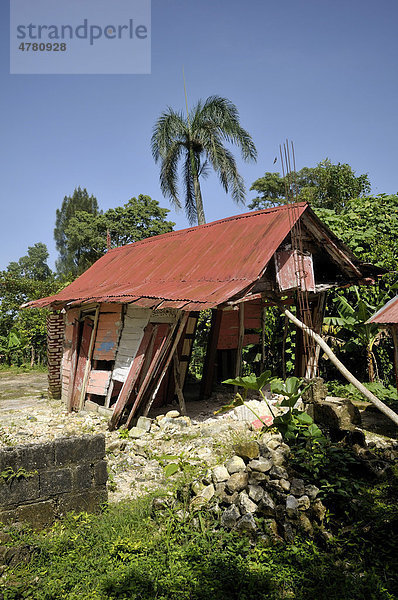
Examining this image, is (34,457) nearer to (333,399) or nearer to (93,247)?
(333,399)

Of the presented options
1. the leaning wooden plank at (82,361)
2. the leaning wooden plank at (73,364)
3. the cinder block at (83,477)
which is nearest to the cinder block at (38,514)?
the cinder block at (83,477)

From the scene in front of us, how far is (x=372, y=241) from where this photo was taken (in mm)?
11977

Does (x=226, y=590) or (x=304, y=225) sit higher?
(x=304, y=225)

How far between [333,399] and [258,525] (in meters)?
3.42

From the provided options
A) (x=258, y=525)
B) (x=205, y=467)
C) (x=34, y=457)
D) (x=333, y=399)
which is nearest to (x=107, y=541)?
(x=34, y=457)

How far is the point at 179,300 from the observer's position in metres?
7.42

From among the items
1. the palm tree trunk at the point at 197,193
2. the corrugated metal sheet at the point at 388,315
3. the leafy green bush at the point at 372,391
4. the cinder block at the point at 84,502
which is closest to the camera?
the cinder block at the point at 84,502

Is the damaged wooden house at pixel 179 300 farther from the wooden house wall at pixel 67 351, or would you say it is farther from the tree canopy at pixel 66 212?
the tree canopy at pixel 66 212

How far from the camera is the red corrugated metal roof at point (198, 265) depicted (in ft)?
25.1

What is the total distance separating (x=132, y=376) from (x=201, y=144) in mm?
15164

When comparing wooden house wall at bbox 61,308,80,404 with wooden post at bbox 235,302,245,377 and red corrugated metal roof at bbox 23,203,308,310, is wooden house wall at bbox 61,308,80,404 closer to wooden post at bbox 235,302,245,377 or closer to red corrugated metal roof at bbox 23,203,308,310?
red corrugated metal roof at bbox 23,203,308,310

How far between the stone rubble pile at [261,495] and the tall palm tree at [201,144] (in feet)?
53.6

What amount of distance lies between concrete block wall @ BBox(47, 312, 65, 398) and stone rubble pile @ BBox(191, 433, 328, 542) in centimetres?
768

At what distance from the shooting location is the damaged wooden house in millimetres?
8125
